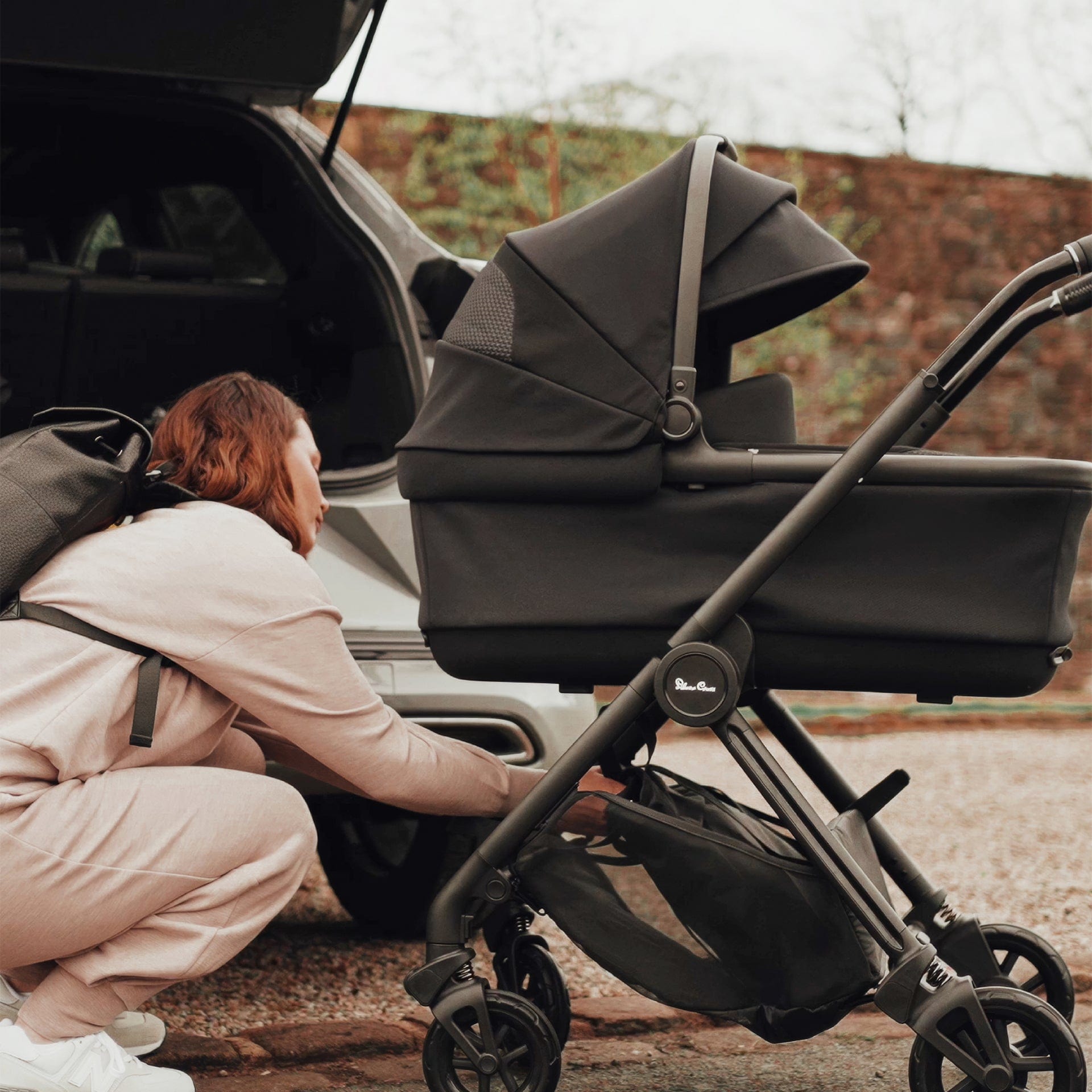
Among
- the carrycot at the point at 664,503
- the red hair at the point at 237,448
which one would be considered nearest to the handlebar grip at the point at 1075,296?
the carrycot at the point at 664,503

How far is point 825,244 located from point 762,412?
0.28 m

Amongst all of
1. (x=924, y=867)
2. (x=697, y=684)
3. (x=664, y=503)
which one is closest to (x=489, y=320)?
(x=664, y=503)

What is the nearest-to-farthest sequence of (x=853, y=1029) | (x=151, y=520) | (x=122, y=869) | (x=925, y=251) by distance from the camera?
(x=122, y=869)
(x=151, y=520)
(x=853, y=1029)
(x=925, y=251)

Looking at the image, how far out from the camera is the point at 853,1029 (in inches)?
116

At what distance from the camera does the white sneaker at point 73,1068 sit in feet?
6.98

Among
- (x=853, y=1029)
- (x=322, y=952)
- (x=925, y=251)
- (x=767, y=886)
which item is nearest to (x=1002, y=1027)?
(x=767, y=886)

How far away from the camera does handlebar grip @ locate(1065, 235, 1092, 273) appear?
2.03 meters

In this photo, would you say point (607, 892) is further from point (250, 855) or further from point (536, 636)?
point (250, 855)

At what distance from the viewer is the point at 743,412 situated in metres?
2.28

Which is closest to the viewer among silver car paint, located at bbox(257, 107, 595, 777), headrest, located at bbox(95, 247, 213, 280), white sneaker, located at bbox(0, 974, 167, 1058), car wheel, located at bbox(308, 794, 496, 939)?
white sneaker, located at bbox(0, 974, 167, 1058)

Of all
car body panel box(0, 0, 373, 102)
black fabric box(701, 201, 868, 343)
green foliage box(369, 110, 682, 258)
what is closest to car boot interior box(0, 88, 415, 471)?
car body panel box(0, 0, 373, 102)

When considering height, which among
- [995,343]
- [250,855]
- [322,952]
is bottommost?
[322,952]

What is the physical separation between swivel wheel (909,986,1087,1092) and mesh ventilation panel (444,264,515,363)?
44.7 inches

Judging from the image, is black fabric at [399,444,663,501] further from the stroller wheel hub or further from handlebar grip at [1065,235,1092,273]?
handlebar grip at [1065,235,1092,273]
